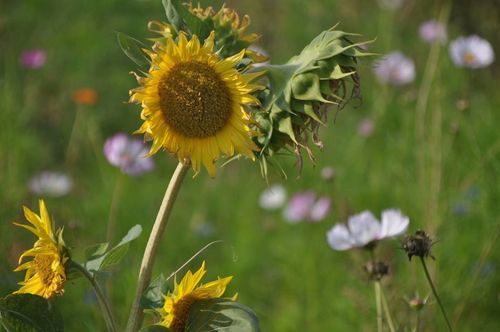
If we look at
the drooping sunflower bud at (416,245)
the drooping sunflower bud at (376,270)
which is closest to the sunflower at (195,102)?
the drooping sunflower bud at (416,245)

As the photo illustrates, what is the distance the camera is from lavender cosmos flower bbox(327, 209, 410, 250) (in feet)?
4.29

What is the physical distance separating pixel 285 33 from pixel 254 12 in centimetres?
46

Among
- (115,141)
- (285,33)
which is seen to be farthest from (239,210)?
(285,33)

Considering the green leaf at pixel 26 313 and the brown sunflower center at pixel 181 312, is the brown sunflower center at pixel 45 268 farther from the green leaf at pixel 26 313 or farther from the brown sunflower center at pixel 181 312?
the brown sunflower center at pixel 181 312

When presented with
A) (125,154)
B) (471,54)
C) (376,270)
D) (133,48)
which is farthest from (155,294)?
(471,54)

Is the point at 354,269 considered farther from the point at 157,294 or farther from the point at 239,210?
the point at 157,294

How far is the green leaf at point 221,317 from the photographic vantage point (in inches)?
33.0

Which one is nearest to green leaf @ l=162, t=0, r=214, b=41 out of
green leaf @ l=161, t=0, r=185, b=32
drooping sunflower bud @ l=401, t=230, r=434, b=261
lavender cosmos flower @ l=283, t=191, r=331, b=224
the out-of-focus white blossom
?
green leaf @ l=161, t=0, r=185, b=32

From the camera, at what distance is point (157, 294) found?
0.88 metres

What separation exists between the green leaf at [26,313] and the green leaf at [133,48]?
0.86ft

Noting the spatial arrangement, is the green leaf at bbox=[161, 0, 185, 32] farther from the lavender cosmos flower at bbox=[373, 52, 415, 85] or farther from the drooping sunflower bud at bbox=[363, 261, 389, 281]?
the lavender cosmos flower at bbox=[373, 52, 415, 85]

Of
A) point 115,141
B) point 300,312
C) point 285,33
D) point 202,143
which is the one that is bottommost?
point 202,143

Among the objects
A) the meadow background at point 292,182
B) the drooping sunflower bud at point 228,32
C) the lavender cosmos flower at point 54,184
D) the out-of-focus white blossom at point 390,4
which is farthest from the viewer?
the out-of-focus white blossom at point 390,4

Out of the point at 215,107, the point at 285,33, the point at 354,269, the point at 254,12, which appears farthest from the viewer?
the point at 254,12
